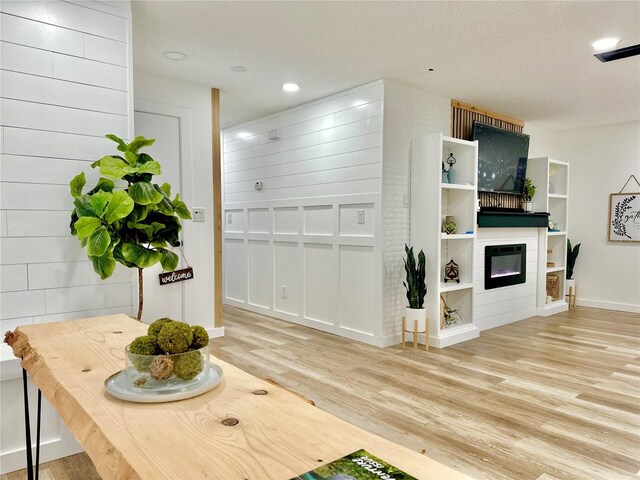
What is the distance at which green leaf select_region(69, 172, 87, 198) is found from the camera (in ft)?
7.38

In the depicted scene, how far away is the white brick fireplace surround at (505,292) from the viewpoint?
492 cm

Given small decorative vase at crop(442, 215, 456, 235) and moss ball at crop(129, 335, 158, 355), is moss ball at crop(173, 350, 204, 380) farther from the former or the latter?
small decorative vase at crop(442, 215, 456, 235)

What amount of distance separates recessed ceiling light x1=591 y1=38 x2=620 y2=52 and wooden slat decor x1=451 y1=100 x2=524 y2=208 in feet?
5.28

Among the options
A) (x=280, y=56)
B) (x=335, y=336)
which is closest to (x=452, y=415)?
(x=335, y=336)

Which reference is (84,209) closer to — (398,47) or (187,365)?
(187,365)

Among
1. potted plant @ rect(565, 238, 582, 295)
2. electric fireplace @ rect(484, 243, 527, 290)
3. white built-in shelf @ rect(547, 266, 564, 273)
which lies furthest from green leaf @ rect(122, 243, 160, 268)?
potted plant @ rect(565, 238, 582, 295)

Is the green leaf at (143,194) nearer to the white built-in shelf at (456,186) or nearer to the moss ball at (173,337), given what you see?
the moss ball at (173,337)

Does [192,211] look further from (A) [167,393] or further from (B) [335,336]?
(A) [167,393]

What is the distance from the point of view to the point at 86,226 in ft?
6.81

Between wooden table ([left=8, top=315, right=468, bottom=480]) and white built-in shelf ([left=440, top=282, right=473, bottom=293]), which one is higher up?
wooden table ([left=8, top=315, right=468, bottom=480])

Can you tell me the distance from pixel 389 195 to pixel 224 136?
3022 mm

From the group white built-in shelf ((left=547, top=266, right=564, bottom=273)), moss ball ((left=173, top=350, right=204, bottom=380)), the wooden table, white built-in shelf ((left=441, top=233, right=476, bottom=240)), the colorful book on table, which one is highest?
white built-in shelf ((left=441, top=233, right=476, bottom=240))

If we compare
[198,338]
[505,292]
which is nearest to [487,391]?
[505,292]

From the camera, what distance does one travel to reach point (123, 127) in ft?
8.57
